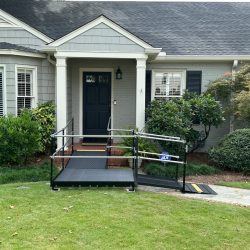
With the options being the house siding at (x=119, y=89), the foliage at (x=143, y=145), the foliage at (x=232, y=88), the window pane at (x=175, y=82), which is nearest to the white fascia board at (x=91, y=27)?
the house siding at (x=119, y=89)

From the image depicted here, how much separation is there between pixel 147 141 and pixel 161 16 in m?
6.50

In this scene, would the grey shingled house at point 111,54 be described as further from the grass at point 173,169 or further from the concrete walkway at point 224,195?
the concrete walkway at point 224,195

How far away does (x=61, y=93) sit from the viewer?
1047cm

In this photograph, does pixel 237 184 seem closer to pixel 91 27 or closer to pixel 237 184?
pixel 237 184

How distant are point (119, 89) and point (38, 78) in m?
2.86

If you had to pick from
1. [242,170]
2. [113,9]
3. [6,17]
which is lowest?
[242,170]

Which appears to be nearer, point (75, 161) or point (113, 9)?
point (75, 161)

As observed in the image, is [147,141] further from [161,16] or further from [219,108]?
[161,16]

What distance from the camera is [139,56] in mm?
10383

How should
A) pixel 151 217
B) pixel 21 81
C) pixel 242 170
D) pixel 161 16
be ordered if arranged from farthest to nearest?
1. pixel 161 16
2. pixel 21 81
3. pixel 242 170
4. pixel 151 217

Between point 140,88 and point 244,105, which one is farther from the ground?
point 140,88

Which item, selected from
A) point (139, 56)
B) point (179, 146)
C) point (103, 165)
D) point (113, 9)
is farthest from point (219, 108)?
point (113, 9)

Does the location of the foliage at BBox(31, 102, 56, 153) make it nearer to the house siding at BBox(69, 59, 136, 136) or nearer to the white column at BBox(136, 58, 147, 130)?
the house siding at BBox(69, 59, 136, 136)

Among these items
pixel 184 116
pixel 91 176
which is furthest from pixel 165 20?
pixel 91 176
